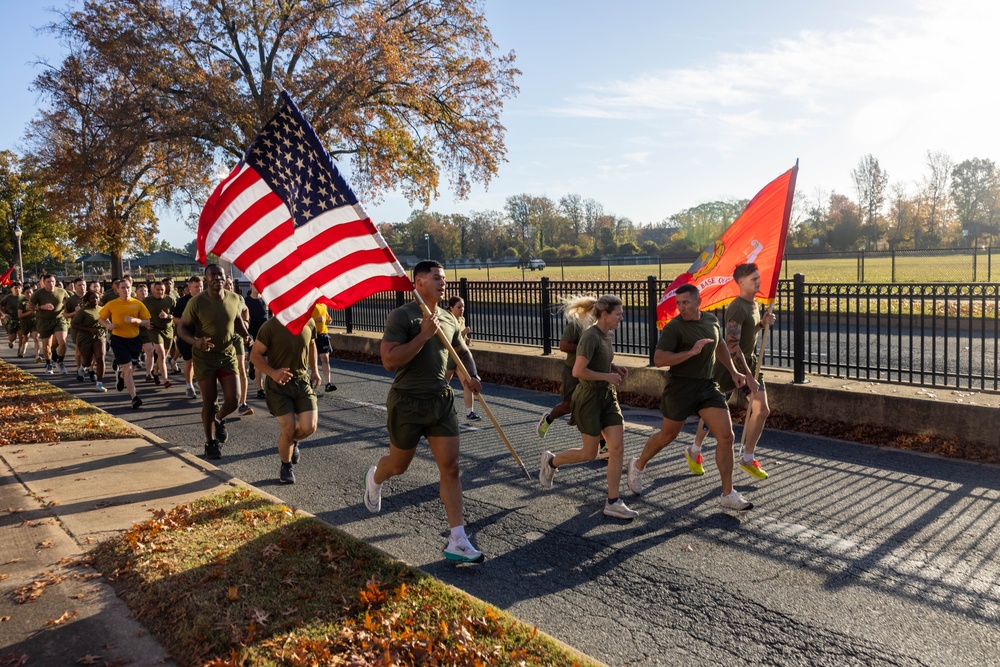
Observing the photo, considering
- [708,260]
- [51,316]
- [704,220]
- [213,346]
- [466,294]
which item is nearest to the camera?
[708,260]

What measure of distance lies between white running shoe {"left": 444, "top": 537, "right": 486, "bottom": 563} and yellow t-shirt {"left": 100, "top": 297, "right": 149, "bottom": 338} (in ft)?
30.3

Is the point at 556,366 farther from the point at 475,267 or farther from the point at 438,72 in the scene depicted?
the point at 475,267

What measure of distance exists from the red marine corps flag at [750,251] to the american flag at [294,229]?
3.00m

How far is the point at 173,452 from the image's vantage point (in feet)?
27.6

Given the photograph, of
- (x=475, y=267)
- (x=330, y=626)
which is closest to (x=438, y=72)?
(x=330, y=626)

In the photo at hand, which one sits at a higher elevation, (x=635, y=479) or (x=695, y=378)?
(x=695, y=378)

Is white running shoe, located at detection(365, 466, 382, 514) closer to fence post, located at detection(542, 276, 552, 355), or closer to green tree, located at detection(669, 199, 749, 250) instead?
fence post, located at detection(542, 276, 552, 355)

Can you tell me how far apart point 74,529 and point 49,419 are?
5.25m

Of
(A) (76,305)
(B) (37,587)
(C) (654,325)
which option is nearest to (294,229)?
(B) (37,587)

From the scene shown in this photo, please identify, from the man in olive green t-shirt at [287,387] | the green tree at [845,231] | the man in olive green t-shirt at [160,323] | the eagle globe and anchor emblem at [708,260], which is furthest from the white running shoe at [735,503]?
the green tree at [845,231]

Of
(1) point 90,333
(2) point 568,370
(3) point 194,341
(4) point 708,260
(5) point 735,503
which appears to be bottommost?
(5) point 735,503

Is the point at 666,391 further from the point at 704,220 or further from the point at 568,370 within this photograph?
the point at 704,220

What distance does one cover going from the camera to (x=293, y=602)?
444 centimetres

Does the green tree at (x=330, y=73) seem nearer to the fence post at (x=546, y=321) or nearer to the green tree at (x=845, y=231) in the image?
the fence post at (x=546, y=321)
